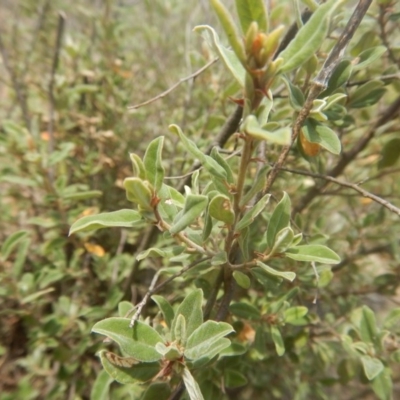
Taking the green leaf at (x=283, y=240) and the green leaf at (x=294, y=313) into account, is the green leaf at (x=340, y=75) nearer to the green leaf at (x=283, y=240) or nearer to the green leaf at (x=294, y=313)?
the green leaf at (x=283, y=240)

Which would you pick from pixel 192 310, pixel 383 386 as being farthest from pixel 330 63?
pixel 383 386

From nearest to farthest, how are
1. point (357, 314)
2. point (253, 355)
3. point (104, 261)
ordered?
point (253, 355) < point (357, 314) < point (104, 261)

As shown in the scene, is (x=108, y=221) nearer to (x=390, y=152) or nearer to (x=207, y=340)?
(x=207, y=340)

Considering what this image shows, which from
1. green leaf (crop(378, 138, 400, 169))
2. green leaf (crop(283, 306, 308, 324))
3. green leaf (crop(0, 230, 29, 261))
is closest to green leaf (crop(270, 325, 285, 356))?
green leaf (crop(283, 306, 308, 324))

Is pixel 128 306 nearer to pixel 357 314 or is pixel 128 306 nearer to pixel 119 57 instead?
pixel 357 314

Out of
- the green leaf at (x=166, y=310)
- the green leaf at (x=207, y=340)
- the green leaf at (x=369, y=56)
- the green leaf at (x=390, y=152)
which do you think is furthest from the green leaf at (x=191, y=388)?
the green leaf at (x=390, y=152)

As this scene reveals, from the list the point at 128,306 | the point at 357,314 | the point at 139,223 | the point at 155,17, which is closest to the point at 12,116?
the point at 155,17

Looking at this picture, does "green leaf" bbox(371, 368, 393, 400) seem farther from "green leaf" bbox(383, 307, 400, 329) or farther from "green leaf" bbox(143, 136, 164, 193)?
"green leaf" bbox(143, 136, 164, 193)
